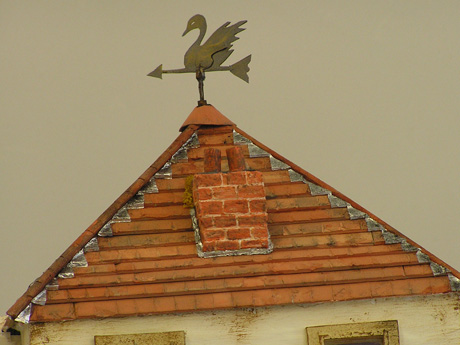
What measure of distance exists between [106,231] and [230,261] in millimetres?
1242

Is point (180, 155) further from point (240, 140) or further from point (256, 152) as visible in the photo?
point (256, 152)

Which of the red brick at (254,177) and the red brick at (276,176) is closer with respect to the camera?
the red brick at (254,177)

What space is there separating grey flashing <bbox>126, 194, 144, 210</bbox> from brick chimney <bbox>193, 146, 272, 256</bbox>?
56cm

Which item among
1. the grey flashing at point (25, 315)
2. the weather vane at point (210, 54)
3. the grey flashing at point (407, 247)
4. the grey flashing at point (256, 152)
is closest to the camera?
the grey flashing at point (25, 315)

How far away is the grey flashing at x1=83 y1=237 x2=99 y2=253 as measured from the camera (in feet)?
29.2

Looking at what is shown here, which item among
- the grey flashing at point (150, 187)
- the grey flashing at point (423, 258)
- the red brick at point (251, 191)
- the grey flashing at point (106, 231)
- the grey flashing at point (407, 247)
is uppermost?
the grey flashing at point (150, 187)

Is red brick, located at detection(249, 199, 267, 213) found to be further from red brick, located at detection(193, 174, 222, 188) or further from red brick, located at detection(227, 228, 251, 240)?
red brick, located at detection(193, 174, 222, 188)

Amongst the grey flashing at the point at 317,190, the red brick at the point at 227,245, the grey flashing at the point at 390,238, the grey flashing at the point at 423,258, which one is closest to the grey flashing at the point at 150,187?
the red brick at the point at 227,245

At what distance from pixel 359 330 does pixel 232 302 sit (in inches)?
50.0

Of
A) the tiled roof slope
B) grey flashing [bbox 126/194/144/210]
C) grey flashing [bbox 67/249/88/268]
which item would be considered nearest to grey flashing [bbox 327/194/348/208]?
the tiled roof slope

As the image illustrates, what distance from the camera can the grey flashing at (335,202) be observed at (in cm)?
940

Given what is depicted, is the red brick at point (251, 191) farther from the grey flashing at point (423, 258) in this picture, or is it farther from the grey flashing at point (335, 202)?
the grey flashing at point (423, 258)

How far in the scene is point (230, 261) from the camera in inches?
353

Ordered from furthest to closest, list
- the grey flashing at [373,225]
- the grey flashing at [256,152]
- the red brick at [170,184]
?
1. the grey flashing at [256,152]
2. the red brick at [170,184]
3. the grey flashing at [373,225]
